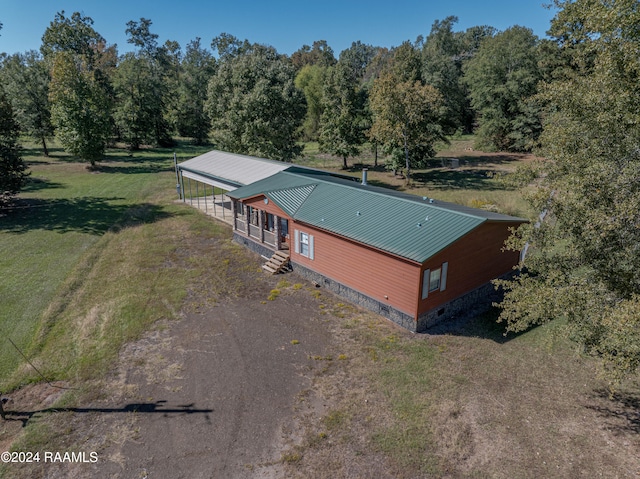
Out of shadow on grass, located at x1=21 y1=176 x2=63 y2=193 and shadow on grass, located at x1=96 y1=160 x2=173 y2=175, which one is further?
shadow on grass, located at x1=96 y1=160 x2=173 y2=175

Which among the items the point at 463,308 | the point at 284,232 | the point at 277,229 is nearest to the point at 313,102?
the point at 284,232

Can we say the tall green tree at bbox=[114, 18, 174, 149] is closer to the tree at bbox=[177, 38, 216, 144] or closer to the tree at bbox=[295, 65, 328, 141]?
the tree at bbox=[177, 38, 216, 144]

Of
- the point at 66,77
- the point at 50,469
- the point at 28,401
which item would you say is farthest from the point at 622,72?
the point at 66,77

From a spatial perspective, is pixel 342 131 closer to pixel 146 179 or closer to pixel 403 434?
pixel 146 179

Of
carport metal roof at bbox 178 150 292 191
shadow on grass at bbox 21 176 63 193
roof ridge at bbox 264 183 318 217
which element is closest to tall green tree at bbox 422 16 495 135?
carport metal roof at bbox 178 150 292 191

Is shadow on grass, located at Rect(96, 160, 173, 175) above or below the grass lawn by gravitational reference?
above

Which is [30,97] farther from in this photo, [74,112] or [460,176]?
[460,176]
